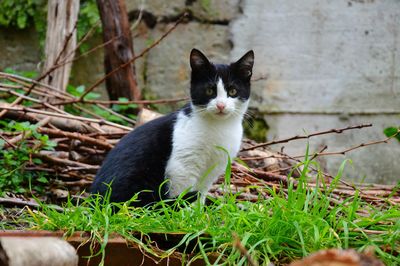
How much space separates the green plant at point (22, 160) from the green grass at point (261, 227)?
119 centimetres

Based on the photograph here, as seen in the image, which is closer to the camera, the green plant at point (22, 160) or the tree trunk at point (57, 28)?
the green plant at point (22, 160)

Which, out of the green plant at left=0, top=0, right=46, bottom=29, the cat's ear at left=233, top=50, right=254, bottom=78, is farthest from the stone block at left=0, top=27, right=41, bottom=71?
the cat's ear at left=233, top=50, right=254, bottom=78

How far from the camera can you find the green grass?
1891 mm

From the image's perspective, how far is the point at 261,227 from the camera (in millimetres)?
1997

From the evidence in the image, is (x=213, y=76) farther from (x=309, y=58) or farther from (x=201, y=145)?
(x=309, y=58)

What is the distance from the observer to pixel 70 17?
431cm

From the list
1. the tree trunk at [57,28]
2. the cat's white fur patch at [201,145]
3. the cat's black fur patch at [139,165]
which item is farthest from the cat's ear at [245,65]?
the tree trunk at [57,28]

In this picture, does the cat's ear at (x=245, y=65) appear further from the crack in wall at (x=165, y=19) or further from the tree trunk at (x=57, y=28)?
the crack in wall at (x=165, y=19)

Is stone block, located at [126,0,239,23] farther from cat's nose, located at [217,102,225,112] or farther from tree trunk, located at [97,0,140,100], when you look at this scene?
cat's nose, located at [217,102,225,112]

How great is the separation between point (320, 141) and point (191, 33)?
142cm

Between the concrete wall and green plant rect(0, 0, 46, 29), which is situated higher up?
green plant rect(0, 0, 46, 29)

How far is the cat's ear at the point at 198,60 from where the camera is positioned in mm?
2889

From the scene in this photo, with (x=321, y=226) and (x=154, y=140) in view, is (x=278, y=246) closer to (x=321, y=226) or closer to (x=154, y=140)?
(x=321, y=226)

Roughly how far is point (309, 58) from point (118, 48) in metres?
1.60
